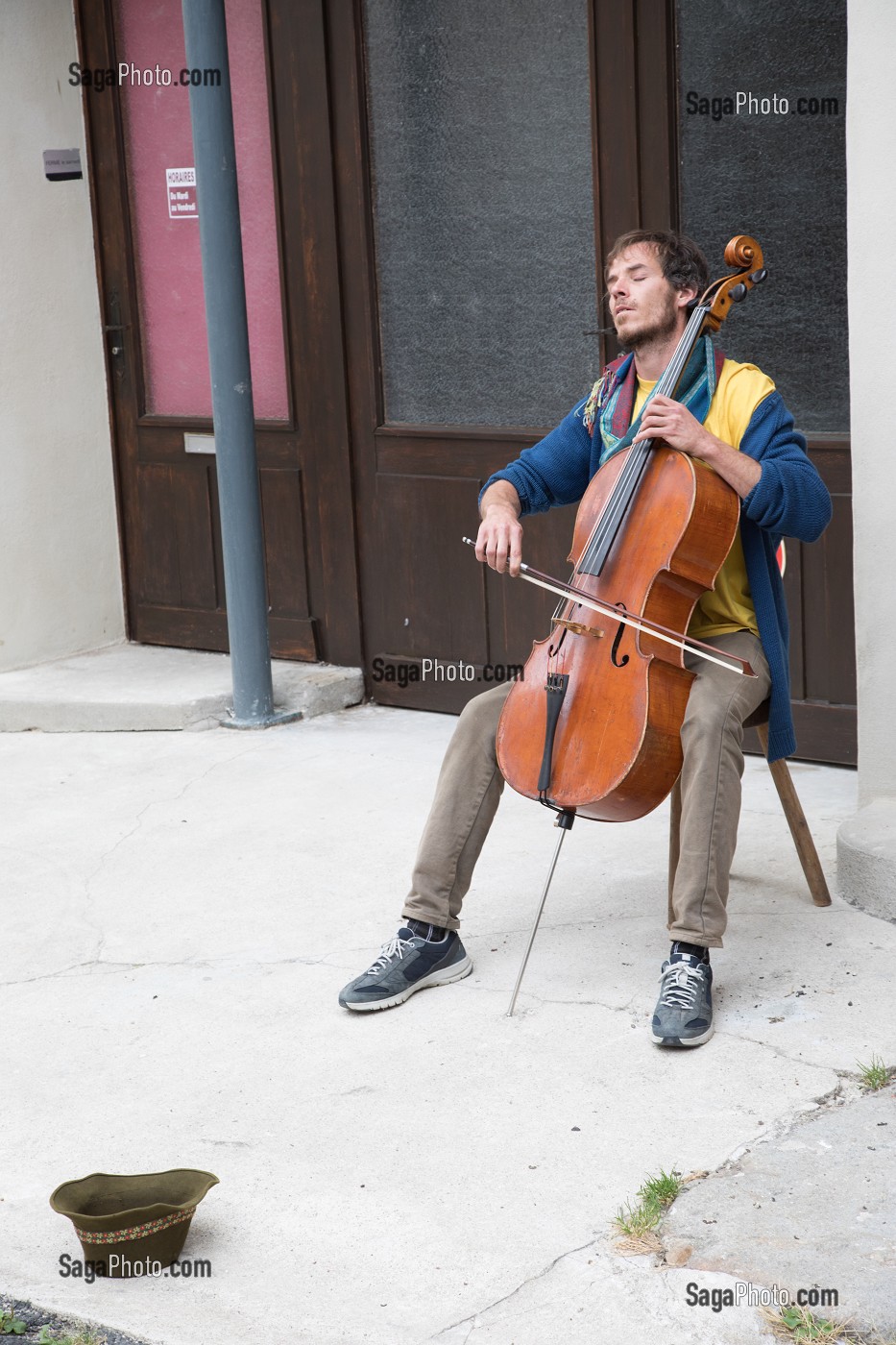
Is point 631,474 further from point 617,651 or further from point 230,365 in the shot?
point 230,365

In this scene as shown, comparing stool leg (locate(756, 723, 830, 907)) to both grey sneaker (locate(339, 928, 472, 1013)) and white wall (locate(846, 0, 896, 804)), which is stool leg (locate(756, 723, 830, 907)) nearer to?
white wall (locate(846, 0, 896, 804))

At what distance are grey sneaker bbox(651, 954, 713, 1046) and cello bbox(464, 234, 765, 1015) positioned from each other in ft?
0.87

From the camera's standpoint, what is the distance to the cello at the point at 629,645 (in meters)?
2.91

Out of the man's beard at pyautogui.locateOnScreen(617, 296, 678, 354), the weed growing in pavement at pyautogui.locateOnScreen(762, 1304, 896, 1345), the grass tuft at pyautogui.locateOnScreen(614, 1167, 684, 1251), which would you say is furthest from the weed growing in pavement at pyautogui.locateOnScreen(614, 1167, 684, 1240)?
the man's beard at pyautogui.locateOnScreen(617, 296, 678, 354)

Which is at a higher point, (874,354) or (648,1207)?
(874,354)

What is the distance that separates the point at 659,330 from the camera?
Answer: 128 inches

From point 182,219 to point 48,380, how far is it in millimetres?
727

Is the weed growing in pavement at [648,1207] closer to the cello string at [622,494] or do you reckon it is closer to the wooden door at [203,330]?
the cello string at [622,494]

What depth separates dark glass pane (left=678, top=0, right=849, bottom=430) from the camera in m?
4.19

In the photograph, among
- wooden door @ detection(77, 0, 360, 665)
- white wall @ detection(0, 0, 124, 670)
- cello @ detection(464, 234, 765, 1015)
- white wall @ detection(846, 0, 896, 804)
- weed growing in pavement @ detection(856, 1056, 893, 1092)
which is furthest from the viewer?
white wall @ detection(0, 0, 124, 670)

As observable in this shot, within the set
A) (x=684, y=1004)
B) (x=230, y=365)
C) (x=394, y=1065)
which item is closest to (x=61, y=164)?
(x=230, y=365)

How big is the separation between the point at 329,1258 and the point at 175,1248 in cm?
22

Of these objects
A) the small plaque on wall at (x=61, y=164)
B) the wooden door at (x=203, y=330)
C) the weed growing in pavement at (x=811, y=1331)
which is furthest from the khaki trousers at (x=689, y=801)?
the small plaque on wall at (x=61, y=164)

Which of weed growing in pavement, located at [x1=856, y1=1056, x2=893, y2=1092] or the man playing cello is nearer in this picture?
weed growing in pavement, located at [x1=856, y1=1056, x2=893, y2=1092]
